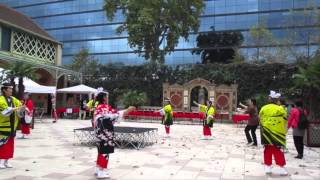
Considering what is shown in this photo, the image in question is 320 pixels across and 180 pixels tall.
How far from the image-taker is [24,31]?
30.4 metres

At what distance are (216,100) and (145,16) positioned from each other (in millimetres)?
9763

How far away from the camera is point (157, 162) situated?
10250 millimetres

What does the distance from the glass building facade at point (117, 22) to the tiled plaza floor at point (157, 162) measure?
→ 38822 mm

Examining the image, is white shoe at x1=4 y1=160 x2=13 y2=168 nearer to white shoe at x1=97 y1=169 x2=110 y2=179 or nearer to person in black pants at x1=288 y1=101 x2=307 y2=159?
white shoe at x1=97 y1=169 x2=110 y2=179

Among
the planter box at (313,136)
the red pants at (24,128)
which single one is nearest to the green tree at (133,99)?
the red pants at (24,128)

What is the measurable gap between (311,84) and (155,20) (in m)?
22.7

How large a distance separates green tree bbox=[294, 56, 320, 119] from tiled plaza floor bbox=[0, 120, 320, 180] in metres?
2.28

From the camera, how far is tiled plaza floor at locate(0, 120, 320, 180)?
8.66 meters

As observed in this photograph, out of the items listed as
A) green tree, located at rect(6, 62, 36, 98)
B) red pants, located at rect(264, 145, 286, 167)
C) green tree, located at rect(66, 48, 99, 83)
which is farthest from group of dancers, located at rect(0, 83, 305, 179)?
green tree, located at rect(66, 48, 99, 83)

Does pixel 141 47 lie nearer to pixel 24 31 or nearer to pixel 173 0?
pixel 173 0

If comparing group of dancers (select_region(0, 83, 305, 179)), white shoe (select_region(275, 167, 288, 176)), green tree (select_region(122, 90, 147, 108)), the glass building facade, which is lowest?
white shoe (select_region(275, 167, 288, 176))

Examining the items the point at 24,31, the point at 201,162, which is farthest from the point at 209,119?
the point at 24,31

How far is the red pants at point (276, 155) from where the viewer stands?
915cm

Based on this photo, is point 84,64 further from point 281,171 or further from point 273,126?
point 281,171
